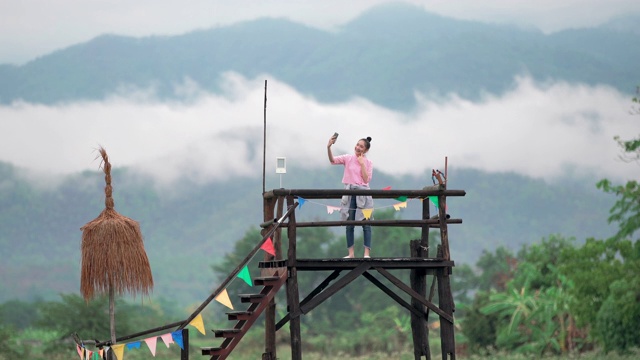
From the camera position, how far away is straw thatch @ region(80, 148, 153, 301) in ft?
54.9

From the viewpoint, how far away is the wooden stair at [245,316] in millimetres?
16609

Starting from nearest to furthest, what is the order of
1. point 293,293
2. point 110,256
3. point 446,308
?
point 110,256 → point 293,293 → point 446,308

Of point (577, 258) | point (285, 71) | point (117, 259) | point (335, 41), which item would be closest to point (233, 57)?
point (285, 71)

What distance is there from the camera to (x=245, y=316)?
16.8 metres

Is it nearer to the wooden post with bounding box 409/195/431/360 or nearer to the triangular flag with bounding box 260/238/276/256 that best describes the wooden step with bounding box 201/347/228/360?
the triangular flag with bounding box 260/238/276/256

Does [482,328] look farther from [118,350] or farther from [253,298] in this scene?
[118,350]

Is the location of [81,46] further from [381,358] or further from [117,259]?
[117,259]

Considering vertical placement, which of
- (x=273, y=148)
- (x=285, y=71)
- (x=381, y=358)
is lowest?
(x=381, y=358)

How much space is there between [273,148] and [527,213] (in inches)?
1090

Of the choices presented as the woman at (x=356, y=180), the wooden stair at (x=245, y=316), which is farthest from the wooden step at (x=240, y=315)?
the woman at (x=356, y=180)

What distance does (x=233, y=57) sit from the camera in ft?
469

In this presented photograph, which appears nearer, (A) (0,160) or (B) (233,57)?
(A) (0,160)

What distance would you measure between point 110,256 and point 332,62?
130267 mm

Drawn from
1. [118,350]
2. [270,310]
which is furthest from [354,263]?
[118,350]
